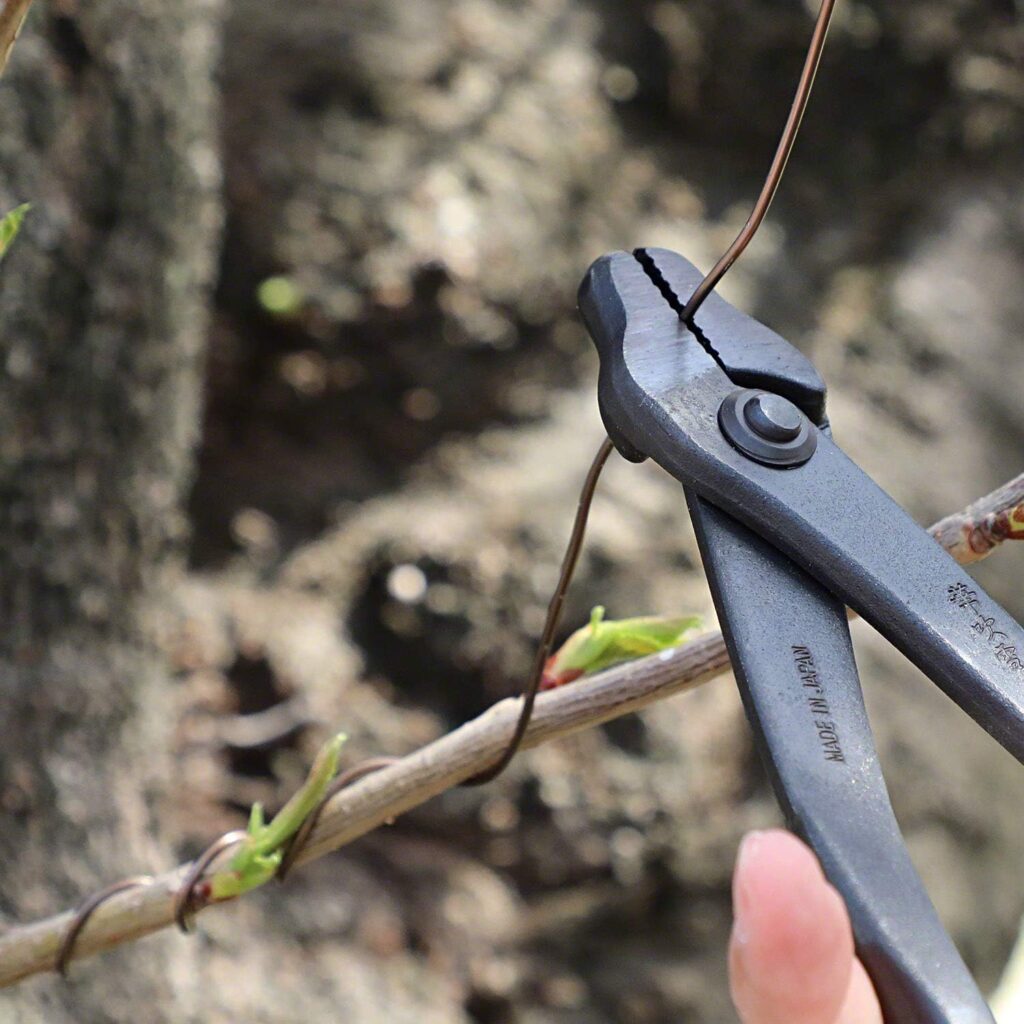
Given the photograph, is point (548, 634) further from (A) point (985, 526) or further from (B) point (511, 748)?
(A) point (985, 526)

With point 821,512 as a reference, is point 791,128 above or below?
above

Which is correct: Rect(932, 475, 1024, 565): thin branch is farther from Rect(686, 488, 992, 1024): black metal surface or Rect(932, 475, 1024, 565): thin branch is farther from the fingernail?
the fingernail

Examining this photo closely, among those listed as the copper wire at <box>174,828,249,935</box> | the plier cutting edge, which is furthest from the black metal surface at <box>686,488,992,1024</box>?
the copper wire at <box>174,828,249,935</box>

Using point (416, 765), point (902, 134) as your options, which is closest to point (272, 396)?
point (416, 765)

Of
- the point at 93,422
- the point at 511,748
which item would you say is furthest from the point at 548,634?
the point at 93,422

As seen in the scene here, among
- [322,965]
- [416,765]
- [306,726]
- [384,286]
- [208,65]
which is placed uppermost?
[208,65]

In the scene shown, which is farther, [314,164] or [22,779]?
[314,164]

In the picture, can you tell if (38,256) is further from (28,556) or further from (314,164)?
(314,164)
